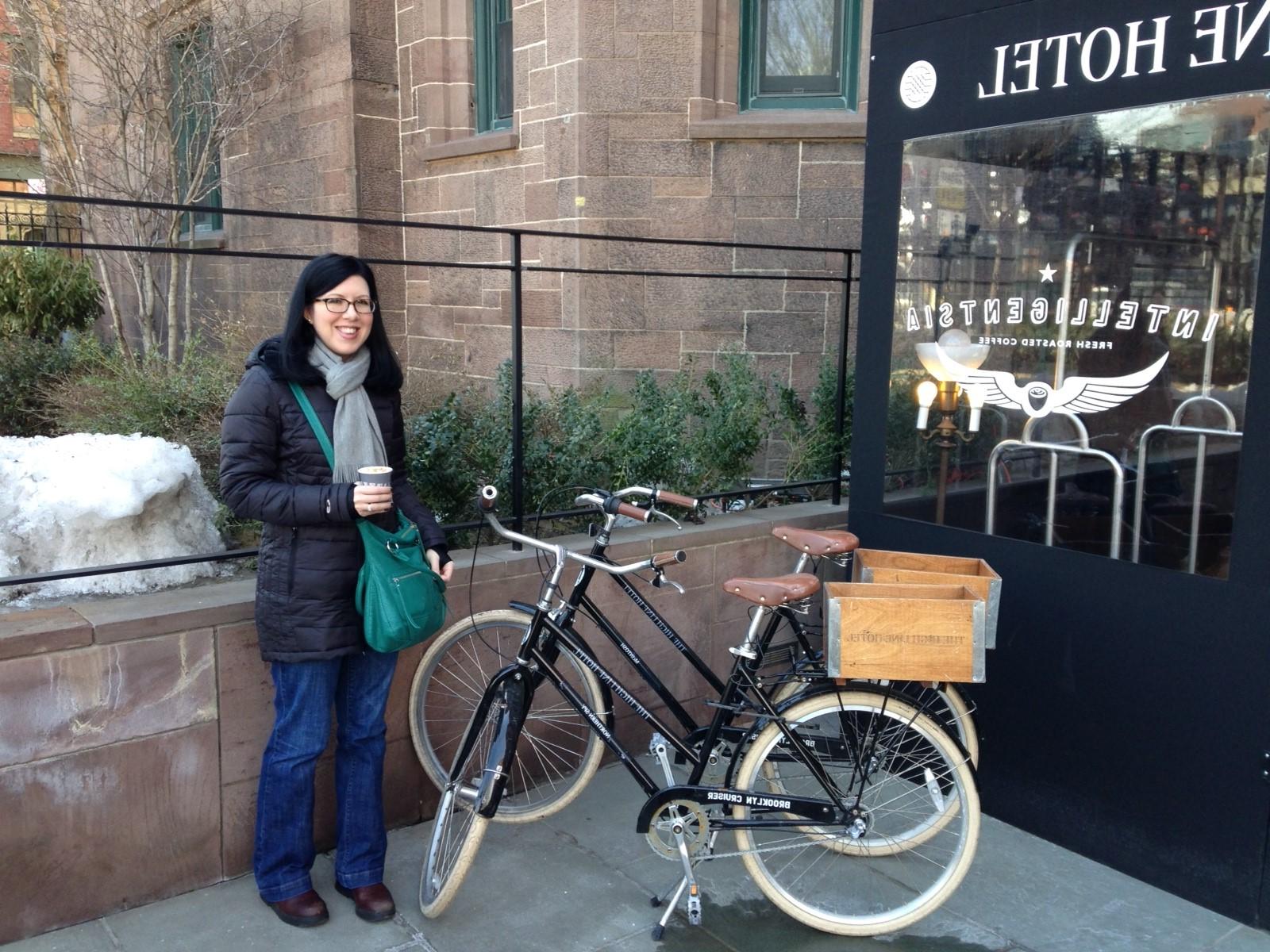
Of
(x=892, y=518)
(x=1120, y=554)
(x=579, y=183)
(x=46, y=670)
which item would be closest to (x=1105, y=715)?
(x=1120, y=554)

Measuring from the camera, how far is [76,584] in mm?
3627

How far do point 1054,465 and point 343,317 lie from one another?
2.45m

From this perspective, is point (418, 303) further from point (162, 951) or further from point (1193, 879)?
point (1193, 879)

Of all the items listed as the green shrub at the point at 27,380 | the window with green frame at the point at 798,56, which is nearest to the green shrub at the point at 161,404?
the green shrub at the point at 27,380

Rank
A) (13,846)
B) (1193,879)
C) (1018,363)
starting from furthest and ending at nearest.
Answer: (1018,363)
(1193,879)
(13,846)

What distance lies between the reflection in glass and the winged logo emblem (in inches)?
174

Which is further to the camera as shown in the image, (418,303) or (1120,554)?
(418,303)

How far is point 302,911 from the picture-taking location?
3.29 metres

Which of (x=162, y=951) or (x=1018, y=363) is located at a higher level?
(x=1018, y=363)

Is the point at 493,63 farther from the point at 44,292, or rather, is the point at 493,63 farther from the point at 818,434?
the point at 818,434

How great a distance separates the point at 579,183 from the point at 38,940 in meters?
6.04

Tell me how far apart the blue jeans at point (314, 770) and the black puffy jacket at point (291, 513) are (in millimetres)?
117

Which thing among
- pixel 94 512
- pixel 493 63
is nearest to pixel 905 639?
pixel 94 512

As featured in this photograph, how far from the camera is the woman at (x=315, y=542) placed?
3.00 metres
